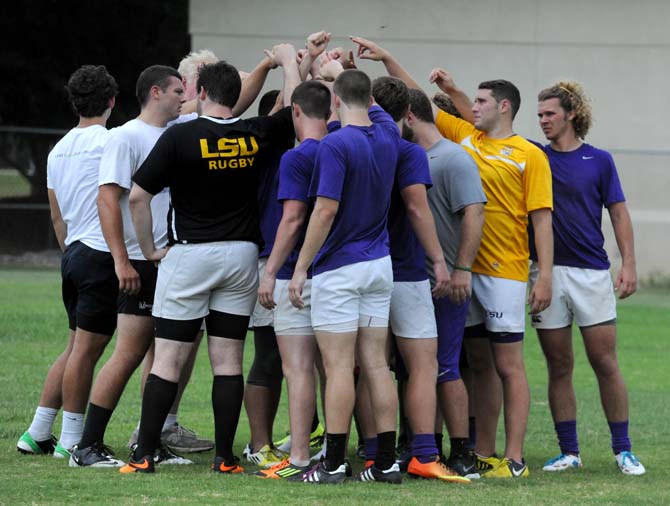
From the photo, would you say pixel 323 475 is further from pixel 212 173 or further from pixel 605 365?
pixel 605 365

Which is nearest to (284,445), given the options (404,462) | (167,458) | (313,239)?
(167,458)

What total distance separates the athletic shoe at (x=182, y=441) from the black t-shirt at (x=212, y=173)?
5.33 feet

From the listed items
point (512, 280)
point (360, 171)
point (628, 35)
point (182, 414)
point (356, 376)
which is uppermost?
point (628, 35)

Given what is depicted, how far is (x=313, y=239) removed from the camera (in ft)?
21.8

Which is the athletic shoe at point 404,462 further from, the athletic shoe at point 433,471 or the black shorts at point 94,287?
the black shorts at point 94,287

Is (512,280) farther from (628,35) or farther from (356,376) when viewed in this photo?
(628,35)

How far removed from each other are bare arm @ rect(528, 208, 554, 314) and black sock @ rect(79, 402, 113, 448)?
2579 mm

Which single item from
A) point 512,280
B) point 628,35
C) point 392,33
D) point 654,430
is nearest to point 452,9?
point 392,33

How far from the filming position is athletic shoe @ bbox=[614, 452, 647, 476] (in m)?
7.57

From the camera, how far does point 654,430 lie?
9500 mm

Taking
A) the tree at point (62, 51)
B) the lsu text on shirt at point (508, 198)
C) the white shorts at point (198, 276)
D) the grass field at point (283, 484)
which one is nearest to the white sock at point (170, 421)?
the grass field at point (283, 484)

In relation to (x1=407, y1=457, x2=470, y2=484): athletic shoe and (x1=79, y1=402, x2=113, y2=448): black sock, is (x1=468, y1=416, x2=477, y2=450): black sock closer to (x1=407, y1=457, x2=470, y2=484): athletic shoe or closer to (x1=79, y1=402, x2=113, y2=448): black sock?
(x1=407, y1=457, x2=470, y2=484): athletic shoe

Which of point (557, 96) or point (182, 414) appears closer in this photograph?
point (557, 96)

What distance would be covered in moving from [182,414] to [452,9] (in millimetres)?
15139
